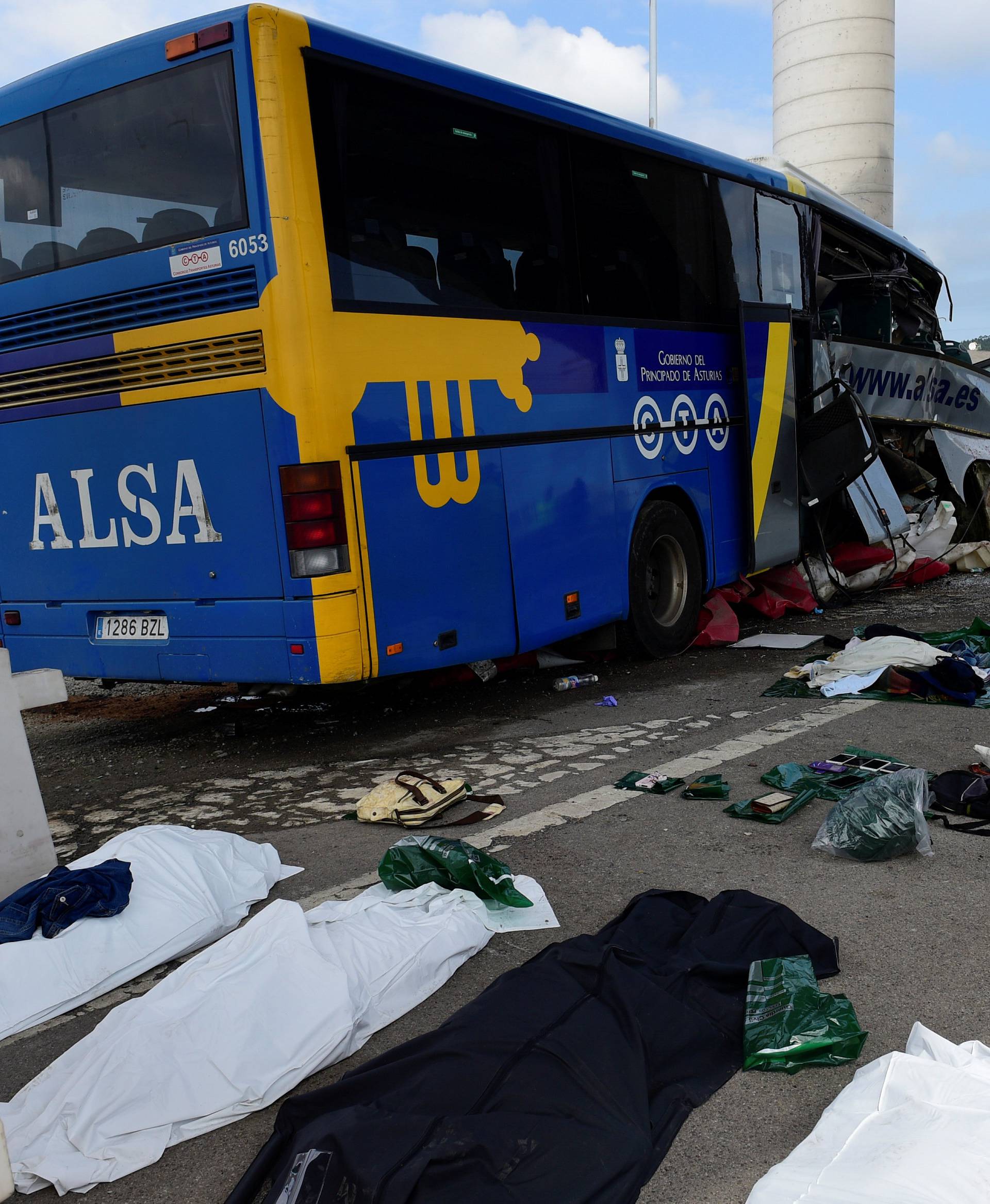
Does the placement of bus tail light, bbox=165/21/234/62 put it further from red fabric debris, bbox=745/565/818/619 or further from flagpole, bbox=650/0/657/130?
flagpole, bbox=650/0/657/130

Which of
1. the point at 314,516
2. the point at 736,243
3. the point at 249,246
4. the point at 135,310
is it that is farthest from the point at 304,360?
the point at 736,243

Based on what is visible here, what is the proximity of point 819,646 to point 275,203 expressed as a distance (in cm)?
483

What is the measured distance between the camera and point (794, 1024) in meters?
2.60

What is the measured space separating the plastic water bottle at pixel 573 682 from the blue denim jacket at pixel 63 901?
3.78 metres

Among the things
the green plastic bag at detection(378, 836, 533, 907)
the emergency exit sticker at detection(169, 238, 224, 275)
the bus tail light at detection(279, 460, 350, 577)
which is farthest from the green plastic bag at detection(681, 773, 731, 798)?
the emergency exit sticker at detection(169, 238, 224, 275)

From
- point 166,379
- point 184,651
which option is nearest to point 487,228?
point 166,379

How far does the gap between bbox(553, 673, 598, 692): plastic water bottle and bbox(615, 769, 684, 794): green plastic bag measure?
211 cm

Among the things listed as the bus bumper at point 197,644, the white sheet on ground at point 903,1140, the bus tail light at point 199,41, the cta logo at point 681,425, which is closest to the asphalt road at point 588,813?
the white sheet on ground at point 903,1140

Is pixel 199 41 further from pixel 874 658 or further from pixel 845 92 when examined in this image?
pixel 845 92

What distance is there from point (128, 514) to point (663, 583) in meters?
3.74

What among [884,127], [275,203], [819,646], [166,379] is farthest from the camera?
[884,127]

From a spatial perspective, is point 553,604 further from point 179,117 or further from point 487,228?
point 179,117

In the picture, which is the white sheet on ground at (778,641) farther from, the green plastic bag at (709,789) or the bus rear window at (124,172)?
the bus rear window at (124,172)

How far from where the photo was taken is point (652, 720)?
5926 millimetres
